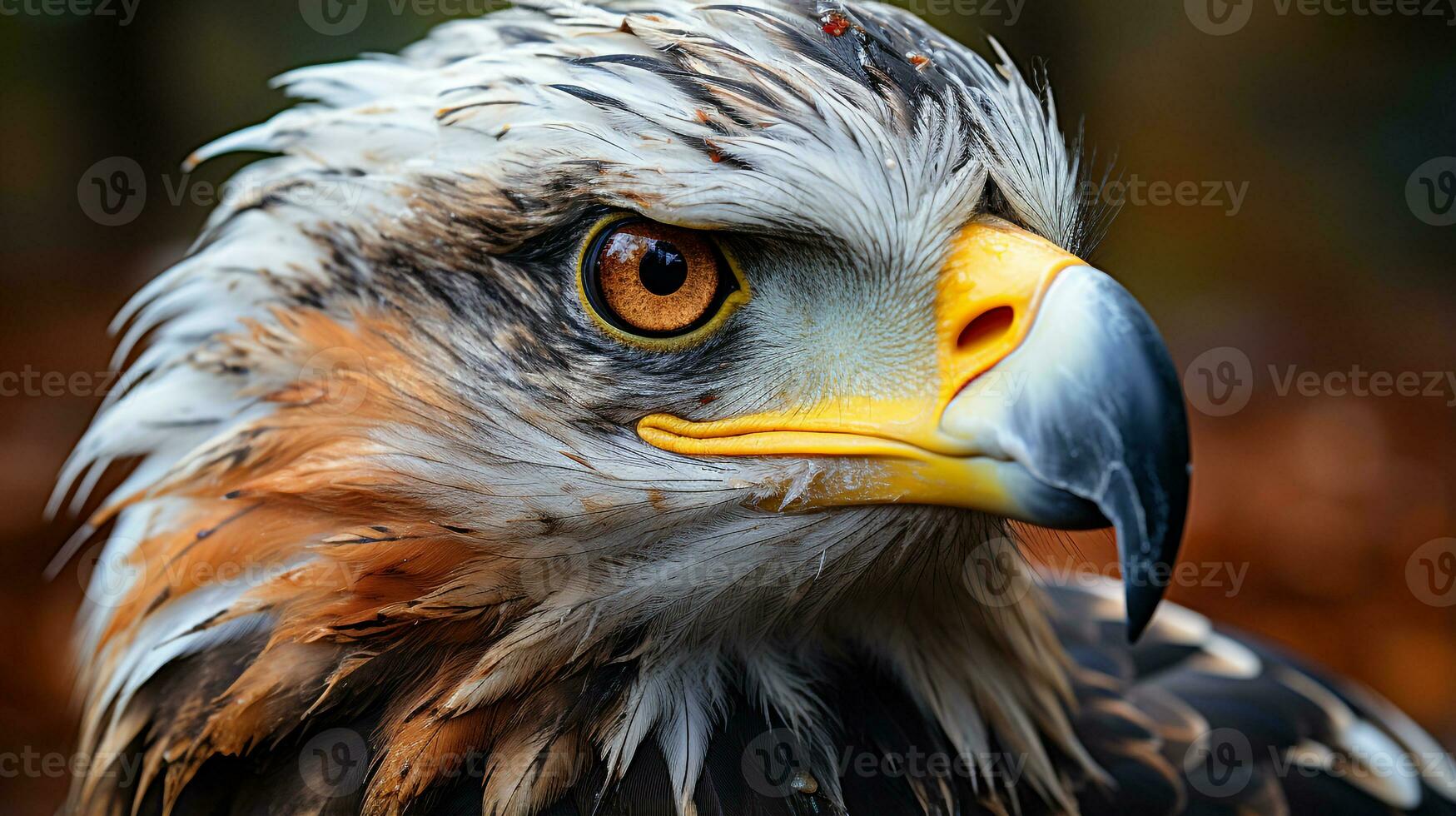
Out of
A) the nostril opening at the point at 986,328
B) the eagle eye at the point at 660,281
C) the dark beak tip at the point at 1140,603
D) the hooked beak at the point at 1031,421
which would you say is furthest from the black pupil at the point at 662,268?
the dark beak tip at the point at 1140,603

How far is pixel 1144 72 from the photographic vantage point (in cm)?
793

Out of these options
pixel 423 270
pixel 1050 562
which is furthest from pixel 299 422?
pixel 1050 562

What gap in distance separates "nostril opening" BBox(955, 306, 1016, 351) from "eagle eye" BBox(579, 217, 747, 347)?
13.6 inches

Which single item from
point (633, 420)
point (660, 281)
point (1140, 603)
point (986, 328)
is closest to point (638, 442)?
point (633, 420)

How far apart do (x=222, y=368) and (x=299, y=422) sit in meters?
0.22

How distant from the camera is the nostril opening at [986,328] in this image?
1.51 meters

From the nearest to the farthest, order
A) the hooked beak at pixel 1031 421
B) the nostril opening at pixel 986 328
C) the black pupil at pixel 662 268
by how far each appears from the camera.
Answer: the hooked beak at pixel 1031 421, the nostril opening at pixel 986 328, the black pupil at pixel 662 268

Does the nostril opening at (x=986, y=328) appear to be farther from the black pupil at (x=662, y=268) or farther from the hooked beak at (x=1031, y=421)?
the black pupil at (x=662, y=268)

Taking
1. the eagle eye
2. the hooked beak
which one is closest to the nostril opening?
the hooked beak

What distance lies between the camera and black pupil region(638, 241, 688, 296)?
5.32 ft

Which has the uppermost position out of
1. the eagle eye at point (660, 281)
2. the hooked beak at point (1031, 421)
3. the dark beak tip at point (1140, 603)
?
the eagle eye at point (660, 281)

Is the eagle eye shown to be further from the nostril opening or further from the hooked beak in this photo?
the nostril opening

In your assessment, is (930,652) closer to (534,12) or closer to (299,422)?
(299,422)

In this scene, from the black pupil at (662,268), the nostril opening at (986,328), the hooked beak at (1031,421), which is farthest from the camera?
the black pupil at (662,268)
